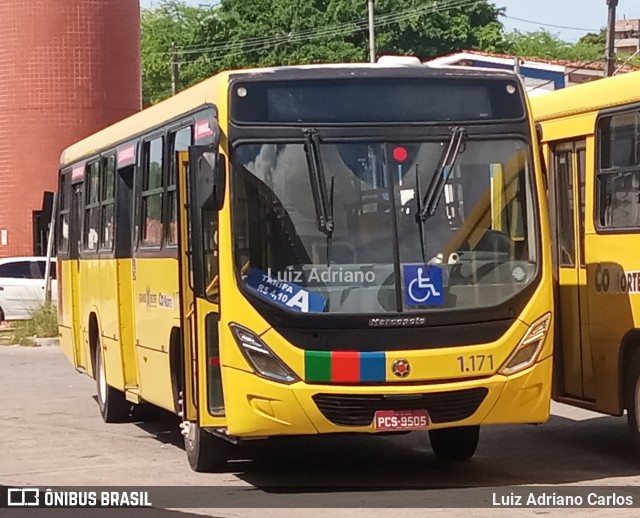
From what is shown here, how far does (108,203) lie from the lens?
15680mm

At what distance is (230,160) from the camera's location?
10.8 metres

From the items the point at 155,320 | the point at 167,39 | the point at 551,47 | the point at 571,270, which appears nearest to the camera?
the point at 571,270

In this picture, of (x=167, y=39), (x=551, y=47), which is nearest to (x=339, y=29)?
(x=167, y=39)

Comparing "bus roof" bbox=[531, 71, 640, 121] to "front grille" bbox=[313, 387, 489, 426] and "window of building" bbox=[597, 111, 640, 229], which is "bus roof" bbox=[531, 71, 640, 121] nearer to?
"window of building" bbox=[597, 111, 640, 229]

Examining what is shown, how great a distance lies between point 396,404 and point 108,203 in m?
6.00

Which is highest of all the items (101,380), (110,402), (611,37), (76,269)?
(611,37)

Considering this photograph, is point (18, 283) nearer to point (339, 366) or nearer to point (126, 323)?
point (126, 323)

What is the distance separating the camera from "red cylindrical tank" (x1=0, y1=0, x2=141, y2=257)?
3806 centimetres

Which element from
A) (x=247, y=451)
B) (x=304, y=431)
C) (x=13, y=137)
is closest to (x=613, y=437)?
(x=247, y=451)

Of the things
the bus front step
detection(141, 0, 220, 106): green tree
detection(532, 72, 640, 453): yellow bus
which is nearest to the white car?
the bus front step

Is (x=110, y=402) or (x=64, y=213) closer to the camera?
(x=110, y=402)

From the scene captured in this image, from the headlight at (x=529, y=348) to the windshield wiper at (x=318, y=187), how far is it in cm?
146

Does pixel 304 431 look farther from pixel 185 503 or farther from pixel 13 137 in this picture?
pixel 13 137

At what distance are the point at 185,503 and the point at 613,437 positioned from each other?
4.99 meters
